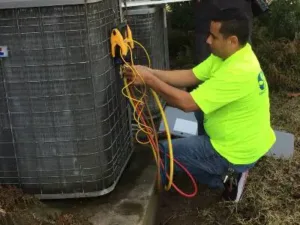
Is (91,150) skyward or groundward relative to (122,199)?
skyward

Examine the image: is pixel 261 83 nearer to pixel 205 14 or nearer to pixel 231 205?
pixel 231 205

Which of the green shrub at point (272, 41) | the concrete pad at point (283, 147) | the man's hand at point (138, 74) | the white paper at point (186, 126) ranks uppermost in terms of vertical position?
the man's hand at point (138, 74)

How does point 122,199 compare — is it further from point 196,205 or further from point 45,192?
point 196,205

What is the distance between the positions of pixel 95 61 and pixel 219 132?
921 mm

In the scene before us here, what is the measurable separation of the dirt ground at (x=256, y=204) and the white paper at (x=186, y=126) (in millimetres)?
546

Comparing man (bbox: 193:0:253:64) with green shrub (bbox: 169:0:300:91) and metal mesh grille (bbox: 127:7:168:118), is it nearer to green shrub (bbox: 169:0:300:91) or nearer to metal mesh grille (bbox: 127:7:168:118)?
metal mesh grille (bbox: 127:7:168:118)

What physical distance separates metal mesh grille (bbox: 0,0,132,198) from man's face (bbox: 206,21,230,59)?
581 millimetres

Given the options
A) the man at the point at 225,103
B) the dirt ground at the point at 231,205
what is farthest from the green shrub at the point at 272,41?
the man at the point at 225,103

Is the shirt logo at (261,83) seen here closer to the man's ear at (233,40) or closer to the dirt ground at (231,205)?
the man's ear at (233,40)

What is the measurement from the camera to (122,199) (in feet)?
9.39

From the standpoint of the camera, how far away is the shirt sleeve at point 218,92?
2.71 metres

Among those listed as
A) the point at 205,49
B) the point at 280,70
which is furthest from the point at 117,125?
the point at 280,70

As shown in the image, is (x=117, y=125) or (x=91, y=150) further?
(x=117, y=125)

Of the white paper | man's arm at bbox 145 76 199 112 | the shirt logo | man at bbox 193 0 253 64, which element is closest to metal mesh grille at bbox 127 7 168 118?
the white paper
